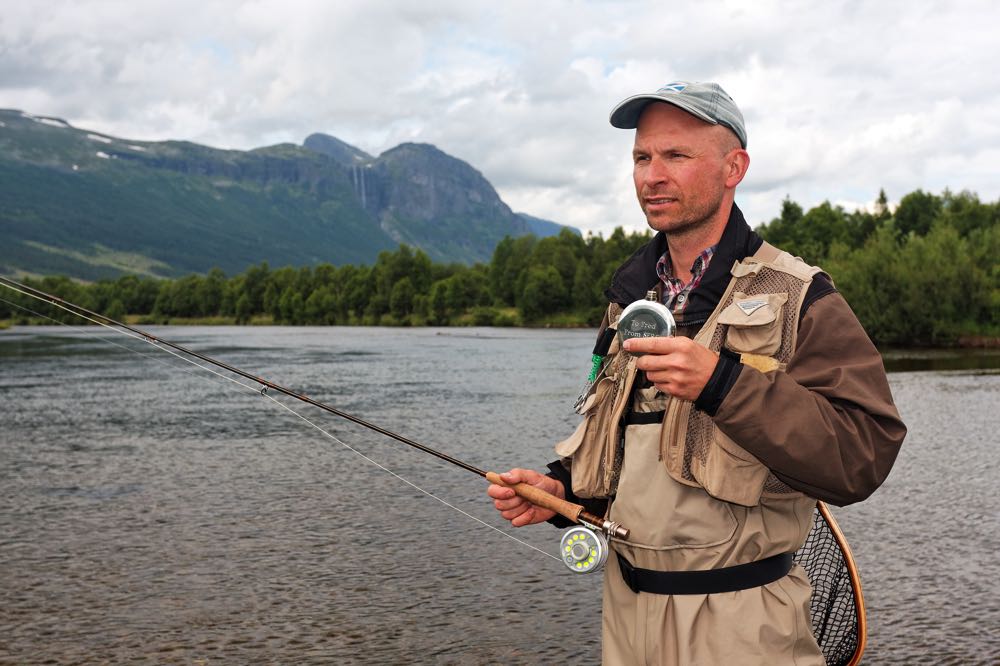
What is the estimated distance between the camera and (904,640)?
24.0ft

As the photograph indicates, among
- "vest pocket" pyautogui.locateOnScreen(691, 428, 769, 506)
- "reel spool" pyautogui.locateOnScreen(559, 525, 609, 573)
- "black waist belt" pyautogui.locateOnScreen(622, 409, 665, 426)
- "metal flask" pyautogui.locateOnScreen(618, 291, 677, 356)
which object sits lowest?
"reel spool" pyautogui.locateOnScreen(559, 525, 609, 573)

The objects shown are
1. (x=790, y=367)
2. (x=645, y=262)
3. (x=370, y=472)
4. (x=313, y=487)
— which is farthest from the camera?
(x=370, y=472)

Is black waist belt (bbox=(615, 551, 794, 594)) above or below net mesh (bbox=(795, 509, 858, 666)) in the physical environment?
above

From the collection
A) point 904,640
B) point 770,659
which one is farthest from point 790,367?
point 904,640

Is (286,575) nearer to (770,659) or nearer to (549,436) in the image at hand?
(770,659)

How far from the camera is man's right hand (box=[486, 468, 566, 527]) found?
3064 mm

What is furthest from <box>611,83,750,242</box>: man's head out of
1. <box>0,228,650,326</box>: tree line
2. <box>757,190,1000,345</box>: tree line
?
<box>0,228,650,326</box>: tree line

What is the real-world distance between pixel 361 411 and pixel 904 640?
54.3ft

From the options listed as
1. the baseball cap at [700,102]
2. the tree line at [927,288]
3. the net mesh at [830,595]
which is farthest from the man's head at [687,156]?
the tree line at [927,288]

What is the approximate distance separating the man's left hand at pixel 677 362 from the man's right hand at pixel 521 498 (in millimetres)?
925

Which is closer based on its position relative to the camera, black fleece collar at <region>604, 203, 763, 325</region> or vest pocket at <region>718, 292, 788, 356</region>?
vest pocket at <region>718, 292, 788, 356</region>

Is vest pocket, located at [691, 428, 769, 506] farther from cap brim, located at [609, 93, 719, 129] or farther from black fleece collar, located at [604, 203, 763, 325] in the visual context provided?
cap brim, located at [609, 93, 719, 129]

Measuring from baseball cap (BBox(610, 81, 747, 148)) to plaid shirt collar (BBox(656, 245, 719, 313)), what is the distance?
0.35 metres

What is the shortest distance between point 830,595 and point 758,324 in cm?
159
